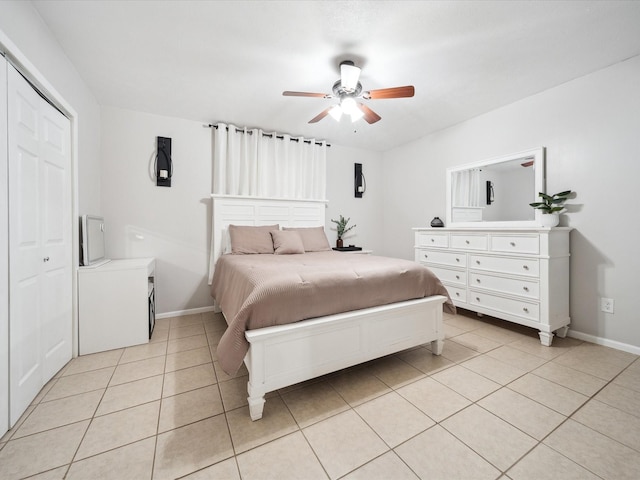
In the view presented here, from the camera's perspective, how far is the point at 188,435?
1391mm

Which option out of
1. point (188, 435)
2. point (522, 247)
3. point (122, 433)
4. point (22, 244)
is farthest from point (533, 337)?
point (22, 244)

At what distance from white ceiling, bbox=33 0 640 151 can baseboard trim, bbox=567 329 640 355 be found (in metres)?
2.49

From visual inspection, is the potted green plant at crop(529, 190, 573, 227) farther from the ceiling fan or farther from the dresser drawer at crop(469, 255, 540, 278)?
the ceiling fan

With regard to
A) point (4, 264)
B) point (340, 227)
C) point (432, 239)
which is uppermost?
point (340, 227)

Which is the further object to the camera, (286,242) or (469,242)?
(286,242)

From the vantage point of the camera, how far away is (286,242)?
3.30 m

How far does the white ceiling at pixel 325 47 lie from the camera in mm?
1738

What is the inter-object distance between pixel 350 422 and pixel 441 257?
8.24 ft

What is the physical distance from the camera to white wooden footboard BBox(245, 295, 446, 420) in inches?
59.8

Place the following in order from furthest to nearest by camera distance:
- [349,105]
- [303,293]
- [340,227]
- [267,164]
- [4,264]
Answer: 1. [340,227]
2. [267,164]
3. [349,105]
4. [303,293]
5. [4,264]

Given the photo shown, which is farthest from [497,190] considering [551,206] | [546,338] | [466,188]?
[546,338]

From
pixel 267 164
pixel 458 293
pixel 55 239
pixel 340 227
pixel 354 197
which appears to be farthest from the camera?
pixel 354 197

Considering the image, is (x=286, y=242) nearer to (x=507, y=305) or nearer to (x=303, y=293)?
(x=303, y=293)

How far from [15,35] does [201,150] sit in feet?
6.53
